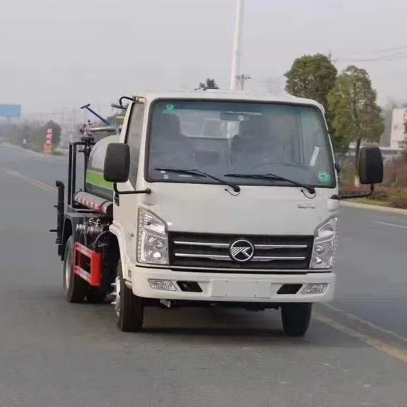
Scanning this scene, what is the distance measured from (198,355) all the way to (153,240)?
3.52 ft

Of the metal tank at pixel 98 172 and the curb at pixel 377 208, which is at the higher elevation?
the metal tank at pixel 98 172

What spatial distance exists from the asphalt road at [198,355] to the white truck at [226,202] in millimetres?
469

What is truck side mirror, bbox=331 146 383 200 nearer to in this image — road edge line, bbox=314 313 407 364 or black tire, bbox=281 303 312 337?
black tire, bbox=281 303 312 337

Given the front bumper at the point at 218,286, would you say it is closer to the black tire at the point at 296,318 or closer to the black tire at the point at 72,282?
the black tire at the point at 296,318

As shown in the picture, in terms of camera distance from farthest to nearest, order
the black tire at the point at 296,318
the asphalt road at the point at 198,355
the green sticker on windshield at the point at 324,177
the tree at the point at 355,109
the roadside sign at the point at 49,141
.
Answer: the roadside sign at the point at 49,141
the tree at the point at 355,109
the black tire at the point at 296,318
the green sticker on windshield at the point at 324,177
the asphalt road at the point at 198,355

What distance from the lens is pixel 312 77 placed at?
51.9 m

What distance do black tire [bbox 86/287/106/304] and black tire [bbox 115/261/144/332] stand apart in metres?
1.95

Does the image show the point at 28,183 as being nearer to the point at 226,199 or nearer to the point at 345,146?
the point at 345,146

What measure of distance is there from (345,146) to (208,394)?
44.0 metres

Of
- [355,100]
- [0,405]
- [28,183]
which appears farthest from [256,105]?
[355,100]

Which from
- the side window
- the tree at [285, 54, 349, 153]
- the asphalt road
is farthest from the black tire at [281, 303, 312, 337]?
the tree at [285, 54, 349, 153]

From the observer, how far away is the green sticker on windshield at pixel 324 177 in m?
9.60

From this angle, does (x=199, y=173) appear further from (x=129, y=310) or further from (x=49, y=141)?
(x=49, y=141)

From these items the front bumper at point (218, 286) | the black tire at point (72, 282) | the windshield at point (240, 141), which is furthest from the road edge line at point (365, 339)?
the black tire at point (72, 282)
